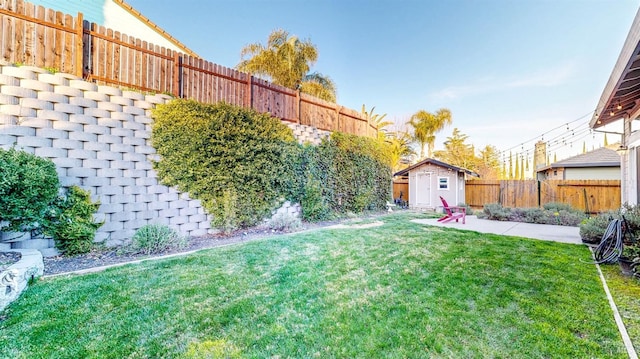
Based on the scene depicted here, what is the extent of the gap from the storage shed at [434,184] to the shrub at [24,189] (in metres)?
12.8

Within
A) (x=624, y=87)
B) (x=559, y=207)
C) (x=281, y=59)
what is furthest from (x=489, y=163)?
(x=624, y=87)

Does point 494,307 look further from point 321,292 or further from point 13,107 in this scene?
point 13,107

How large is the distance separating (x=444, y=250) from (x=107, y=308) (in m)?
4.52

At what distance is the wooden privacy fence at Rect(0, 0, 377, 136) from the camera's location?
406 cm

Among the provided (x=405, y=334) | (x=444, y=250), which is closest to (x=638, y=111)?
(x=444, y=250)

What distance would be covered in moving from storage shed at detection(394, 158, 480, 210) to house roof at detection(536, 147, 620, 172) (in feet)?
16.9

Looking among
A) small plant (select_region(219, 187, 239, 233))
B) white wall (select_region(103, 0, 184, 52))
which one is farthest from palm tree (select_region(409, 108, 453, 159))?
small plant (select_region(219, 187, 239, 233))

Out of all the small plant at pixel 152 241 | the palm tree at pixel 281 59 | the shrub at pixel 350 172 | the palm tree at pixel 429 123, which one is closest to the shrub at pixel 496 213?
the shrub at pixel 350 172

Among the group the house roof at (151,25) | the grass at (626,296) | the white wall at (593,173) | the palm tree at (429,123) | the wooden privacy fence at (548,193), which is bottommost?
the grass at (626,296)

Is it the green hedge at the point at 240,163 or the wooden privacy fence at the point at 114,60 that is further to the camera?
the green hedge at the point at 240,163

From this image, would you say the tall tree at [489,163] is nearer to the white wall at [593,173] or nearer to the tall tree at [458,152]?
the tall tree at [458,152]

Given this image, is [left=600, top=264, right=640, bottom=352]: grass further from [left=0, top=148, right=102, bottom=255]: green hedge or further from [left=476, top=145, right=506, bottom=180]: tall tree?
[left=476, top=145, right=506, bottom=180]: tall tree

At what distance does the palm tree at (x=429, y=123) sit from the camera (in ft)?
68.2

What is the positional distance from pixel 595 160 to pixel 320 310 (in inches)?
683
